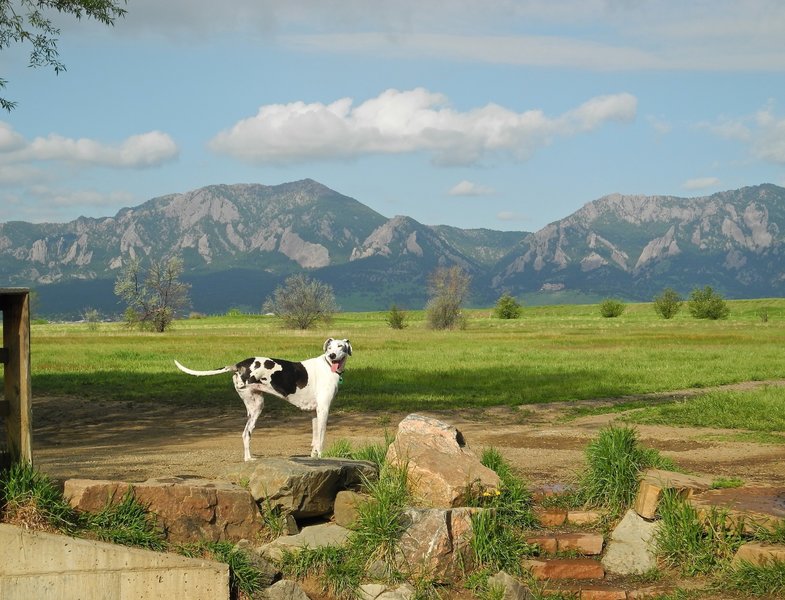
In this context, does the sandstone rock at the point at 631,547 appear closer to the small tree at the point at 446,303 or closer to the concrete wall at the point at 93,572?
the concrete wall at the point at 93,572

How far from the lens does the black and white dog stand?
15.0m

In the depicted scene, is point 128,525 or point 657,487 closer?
point 128,525

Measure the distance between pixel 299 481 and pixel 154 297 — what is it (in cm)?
10224

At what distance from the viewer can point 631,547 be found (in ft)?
39.6

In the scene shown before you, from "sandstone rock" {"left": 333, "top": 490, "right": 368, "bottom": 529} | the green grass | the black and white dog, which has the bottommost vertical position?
the green grass

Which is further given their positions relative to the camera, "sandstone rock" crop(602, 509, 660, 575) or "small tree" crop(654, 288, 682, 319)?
"small tree" crop(654, 288, 682, 319)

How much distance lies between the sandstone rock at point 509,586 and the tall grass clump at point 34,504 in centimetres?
476

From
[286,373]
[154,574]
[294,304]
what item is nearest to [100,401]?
[286,373]

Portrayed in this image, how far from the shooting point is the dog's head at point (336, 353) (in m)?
14.9

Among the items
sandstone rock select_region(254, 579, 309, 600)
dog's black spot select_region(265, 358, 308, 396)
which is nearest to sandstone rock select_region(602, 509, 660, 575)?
sandstone rock select_region(254, 579, 309, 600)

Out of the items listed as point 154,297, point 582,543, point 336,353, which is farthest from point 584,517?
point 154,297

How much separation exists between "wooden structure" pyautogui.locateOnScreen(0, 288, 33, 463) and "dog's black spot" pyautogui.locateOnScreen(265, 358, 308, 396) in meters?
4.13

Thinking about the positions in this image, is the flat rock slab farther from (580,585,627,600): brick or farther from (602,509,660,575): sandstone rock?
(580,585,627,600): brick

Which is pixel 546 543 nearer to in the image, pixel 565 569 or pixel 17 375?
pixel 565 569
